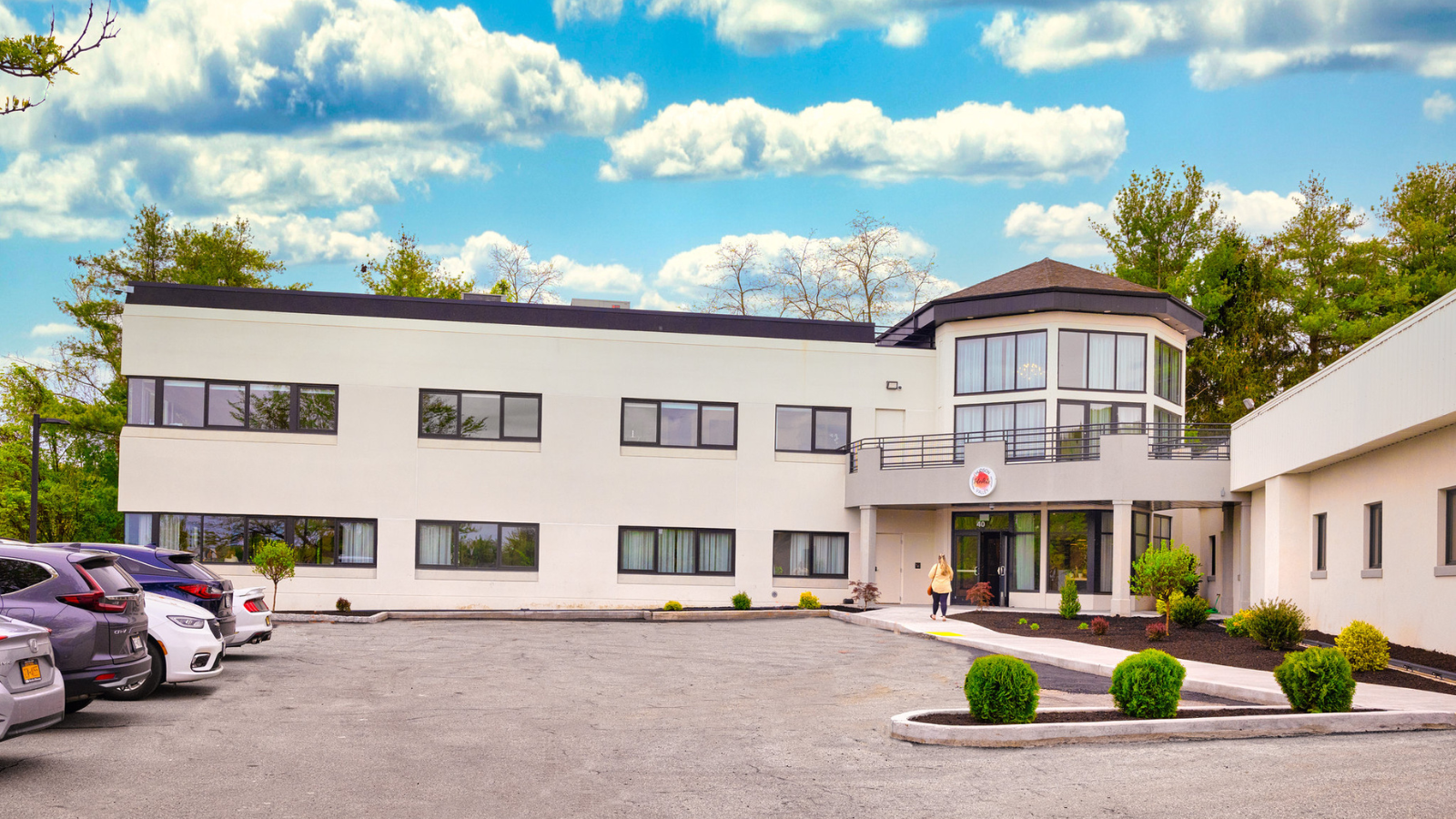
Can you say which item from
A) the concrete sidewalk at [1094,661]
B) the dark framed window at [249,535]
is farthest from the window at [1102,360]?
the dark framed window at [249,535]

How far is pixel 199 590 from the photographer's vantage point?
14.7 meters

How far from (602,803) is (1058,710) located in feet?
19.7

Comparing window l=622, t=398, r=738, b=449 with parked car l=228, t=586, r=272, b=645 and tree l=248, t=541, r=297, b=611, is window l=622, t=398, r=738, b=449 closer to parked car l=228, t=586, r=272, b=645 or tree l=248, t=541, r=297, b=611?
tree l=248, t=541, r=297, b=611

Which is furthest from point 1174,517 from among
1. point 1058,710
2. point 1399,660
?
→ point 1058,710

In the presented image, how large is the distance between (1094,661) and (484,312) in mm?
19887

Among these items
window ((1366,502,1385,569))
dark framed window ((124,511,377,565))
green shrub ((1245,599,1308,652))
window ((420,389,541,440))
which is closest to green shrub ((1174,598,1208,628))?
green shrub ((1245,599,1308,652))

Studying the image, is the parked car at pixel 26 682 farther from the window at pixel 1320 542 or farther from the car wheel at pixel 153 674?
the window at pixel 1320 542

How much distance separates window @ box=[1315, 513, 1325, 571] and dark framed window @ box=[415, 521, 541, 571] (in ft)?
62.2

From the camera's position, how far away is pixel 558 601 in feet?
106

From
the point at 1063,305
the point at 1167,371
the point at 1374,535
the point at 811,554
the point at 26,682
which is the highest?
the point at 1063,305

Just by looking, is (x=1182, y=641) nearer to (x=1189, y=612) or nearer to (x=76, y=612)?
(x=1189, y=612)

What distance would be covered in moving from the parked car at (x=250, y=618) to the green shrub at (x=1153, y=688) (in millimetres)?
11567

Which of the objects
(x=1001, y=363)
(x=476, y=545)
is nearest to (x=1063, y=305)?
(x=1001, y=363)

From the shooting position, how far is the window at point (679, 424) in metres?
33.1
